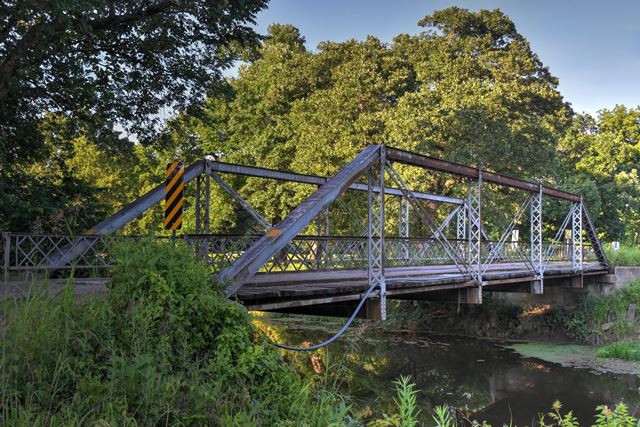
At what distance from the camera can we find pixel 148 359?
3.95 metres

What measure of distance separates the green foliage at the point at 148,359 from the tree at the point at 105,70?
600 centimetres

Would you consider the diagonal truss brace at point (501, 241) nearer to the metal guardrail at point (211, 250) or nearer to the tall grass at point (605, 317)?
the metal guardrail at point (211, 250)

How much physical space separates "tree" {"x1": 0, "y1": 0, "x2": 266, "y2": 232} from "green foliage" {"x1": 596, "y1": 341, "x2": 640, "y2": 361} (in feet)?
45.5

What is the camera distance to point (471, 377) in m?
15.1

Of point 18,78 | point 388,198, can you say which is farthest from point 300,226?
point 388,198

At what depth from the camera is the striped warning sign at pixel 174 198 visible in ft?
28.5

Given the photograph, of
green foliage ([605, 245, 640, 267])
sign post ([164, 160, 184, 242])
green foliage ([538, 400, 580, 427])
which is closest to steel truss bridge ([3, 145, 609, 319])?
sign post ([164, 160, 184, 242])

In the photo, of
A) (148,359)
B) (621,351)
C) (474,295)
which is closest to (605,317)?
(621,351)

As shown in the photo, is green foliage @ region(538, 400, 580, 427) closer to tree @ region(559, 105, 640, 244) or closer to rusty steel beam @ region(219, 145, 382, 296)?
rusty steel beam @ region(219, 145, 382, 296)

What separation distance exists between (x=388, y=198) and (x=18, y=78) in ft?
63.8

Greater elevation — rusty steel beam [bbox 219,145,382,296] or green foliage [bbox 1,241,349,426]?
rusty steel beam [bbox 219,145,382,296]

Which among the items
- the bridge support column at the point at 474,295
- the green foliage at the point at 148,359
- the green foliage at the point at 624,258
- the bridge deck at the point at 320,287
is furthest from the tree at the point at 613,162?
the green foliage at the point at 148,359

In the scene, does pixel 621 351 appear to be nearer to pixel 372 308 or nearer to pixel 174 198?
pixel 372 308

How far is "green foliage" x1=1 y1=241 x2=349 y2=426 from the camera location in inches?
144
